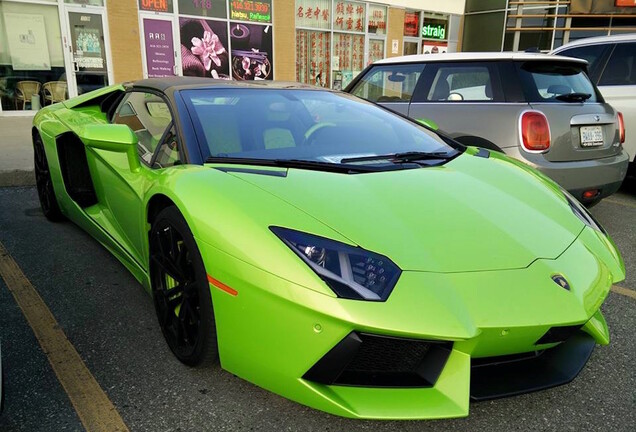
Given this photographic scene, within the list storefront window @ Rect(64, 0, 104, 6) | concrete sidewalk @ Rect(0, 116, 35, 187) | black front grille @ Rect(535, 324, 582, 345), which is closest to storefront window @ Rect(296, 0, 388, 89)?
storefront window @ Rect(64, 0, 104, 6)

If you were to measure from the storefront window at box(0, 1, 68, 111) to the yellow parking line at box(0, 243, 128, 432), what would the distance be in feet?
27.7

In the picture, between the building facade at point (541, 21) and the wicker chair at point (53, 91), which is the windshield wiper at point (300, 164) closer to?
the wicker chair at point (53, 91)

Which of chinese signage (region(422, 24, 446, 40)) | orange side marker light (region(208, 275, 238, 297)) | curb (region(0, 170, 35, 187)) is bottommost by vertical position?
curb (region(0, 170, 35, 187))

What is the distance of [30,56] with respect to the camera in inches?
388

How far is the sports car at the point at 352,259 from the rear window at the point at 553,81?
1686 mm

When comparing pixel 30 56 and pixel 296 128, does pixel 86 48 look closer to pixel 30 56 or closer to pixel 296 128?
pixel 30 56

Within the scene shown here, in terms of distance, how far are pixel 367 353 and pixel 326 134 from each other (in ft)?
4.57

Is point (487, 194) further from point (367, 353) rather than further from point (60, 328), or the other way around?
point (60, 328)

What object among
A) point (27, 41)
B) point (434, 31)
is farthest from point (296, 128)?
point (434, 31)

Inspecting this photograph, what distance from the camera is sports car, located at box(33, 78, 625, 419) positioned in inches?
59.7

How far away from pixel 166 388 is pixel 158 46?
1060 cm

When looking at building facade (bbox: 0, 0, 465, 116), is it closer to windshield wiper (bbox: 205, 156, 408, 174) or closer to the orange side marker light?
windshield wiper (bbox: 205, 156, 408, 174)

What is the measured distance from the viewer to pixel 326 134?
2.62 metres

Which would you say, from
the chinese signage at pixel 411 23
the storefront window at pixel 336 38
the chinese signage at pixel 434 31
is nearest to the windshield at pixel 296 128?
the storefront window at pixel 336 38
